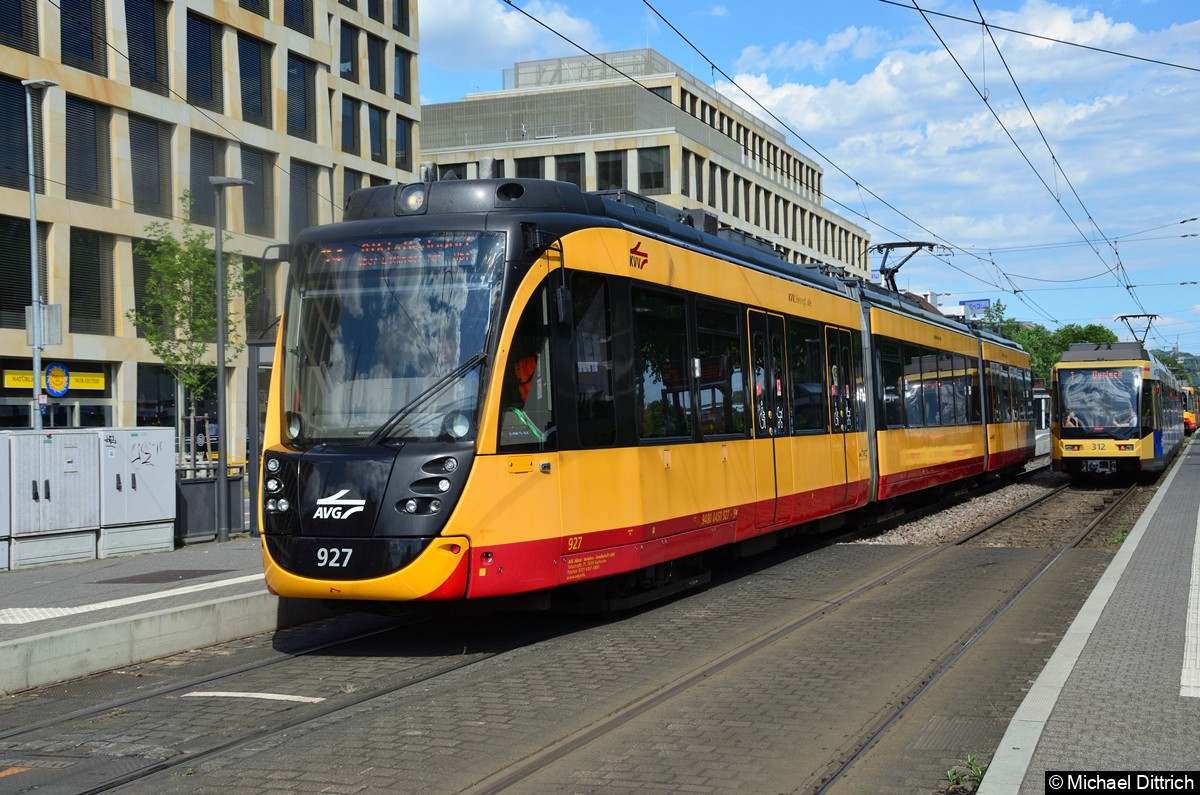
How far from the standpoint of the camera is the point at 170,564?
1456 cm

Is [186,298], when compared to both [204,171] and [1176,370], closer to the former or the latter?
[204,171]

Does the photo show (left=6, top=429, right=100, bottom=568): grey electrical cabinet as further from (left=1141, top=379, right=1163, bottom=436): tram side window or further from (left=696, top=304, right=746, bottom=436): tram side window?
(left=1141, top=379, right=1163, bottom=436): tram side window

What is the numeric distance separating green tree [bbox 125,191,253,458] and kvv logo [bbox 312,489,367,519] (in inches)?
932

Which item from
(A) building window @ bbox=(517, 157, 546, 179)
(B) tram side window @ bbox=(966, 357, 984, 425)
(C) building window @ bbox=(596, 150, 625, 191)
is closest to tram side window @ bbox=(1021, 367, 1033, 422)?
(B) tram side window @ bbox=(966, 357, 984, 425)

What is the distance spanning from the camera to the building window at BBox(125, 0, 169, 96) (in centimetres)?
3597

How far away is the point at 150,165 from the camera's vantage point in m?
36.8

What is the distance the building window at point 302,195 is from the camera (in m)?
42.3

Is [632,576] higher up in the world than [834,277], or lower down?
lower down

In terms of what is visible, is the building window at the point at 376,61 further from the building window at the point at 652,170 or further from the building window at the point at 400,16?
the building window at the point at 652,170

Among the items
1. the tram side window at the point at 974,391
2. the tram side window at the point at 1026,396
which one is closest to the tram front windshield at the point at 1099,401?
the tram side window at the point at 1026,396

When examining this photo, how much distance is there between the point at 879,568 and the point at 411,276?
706cm

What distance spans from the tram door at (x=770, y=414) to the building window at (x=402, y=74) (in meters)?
40.7

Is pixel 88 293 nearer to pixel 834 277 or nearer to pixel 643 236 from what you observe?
pixel 834 277

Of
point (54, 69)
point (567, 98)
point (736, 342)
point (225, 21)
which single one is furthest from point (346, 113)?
point (736, 342)
